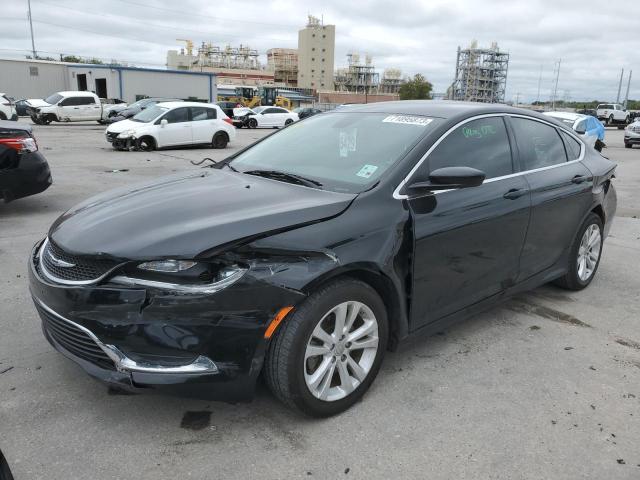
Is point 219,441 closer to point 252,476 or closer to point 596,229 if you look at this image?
point 252,476

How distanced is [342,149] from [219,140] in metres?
15.8

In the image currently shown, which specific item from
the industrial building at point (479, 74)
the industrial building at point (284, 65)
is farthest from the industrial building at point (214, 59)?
the industrial building at point (479, 74)

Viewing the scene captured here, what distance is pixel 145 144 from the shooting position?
1677 centimetres

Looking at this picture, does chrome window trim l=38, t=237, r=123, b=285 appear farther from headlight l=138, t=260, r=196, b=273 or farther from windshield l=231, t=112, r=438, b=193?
windshield l=231, t=112, r=438, b=193

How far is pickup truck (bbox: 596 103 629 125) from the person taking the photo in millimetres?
49375

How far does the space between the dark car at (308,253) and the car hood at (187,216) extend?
0.04ft

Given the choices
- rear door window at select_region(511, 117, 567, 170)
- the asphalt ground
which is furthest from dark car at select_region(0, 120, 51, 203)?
rear door window at select_region(511, 117, 567, 170)

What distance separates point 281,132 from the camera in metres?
4.35

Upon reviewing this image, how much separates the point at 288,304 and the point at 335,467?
775 millimetres

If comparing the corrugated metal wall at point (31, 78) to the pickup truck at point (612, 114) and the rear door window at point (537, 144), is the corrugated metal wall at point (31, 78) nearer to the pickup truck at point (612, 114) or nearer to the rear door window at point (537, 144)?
the rear door window at point (537, 144)

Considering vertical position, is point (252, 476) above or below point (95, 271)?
below

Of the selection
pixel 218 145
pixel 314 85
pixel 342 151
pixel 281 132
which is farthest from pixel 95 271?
pixel 314 85

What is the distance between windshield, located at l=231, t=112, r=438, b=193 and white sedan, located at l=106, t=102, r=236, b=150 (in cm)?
1355

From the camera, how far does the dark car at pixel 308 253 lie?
2439mm
